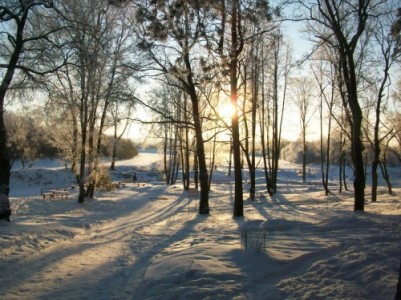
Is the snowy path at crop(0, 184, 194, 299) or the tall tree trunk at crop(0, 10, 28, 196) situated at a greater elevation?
the tall tree trunk at crop(0, 10, 28, 196)

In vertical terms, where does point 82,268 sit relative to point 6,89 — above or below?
below

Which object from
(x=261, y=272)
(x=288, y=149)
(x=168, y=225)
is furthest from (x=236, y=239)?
(x=288, y=149)

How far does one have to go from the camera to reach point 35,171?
167ft

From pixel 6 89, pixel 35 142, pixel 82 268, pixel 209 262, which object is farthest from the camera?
pixel 35 142

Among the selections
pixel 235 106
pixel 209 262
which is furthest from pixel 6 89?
pixel 209 262

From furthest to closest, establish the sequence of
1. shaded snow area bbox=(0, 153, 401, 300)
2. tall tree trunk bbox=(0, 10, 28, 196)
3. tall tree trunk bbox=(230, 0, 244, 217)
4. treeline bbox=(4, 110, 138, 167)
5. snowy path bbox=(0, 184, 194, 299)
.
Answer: treeline bbox=(4, 110, 138, 167) → tall tree trunk bbox=(230, 0, 244, 217) → tall tree trunk bbox=(0, 10, 28, 196) → snowy path bbox=(0, 184, 194, 299) → shaded snow area bbox=(0, 153, 401, 300)

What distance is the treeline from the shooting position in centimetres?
2234

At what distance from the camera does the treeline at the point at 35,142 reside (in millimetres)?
22344

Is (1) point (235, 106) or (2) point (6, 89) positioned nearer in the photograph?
(2) point (6, 89)

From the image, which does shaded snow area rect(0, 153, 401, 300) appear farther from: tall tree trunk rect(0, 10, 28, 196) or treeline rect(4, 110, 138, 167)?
treeline rect(4, 110, 138, 167)

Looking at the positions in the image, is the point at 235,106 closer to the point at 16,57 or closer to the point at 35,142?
the point at 16,57

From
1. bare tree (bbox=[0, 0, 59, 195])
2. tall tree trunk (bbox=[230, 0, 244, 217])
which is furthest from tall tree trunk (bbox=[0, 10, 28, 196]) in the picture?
tall tree trunk (bbox=[230, 0, 244, 217])

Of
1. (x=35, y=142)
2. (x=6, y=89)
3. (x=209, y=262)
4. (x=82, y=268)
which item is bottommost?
(x=82, y=268)

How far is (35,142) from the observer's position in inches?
2247
